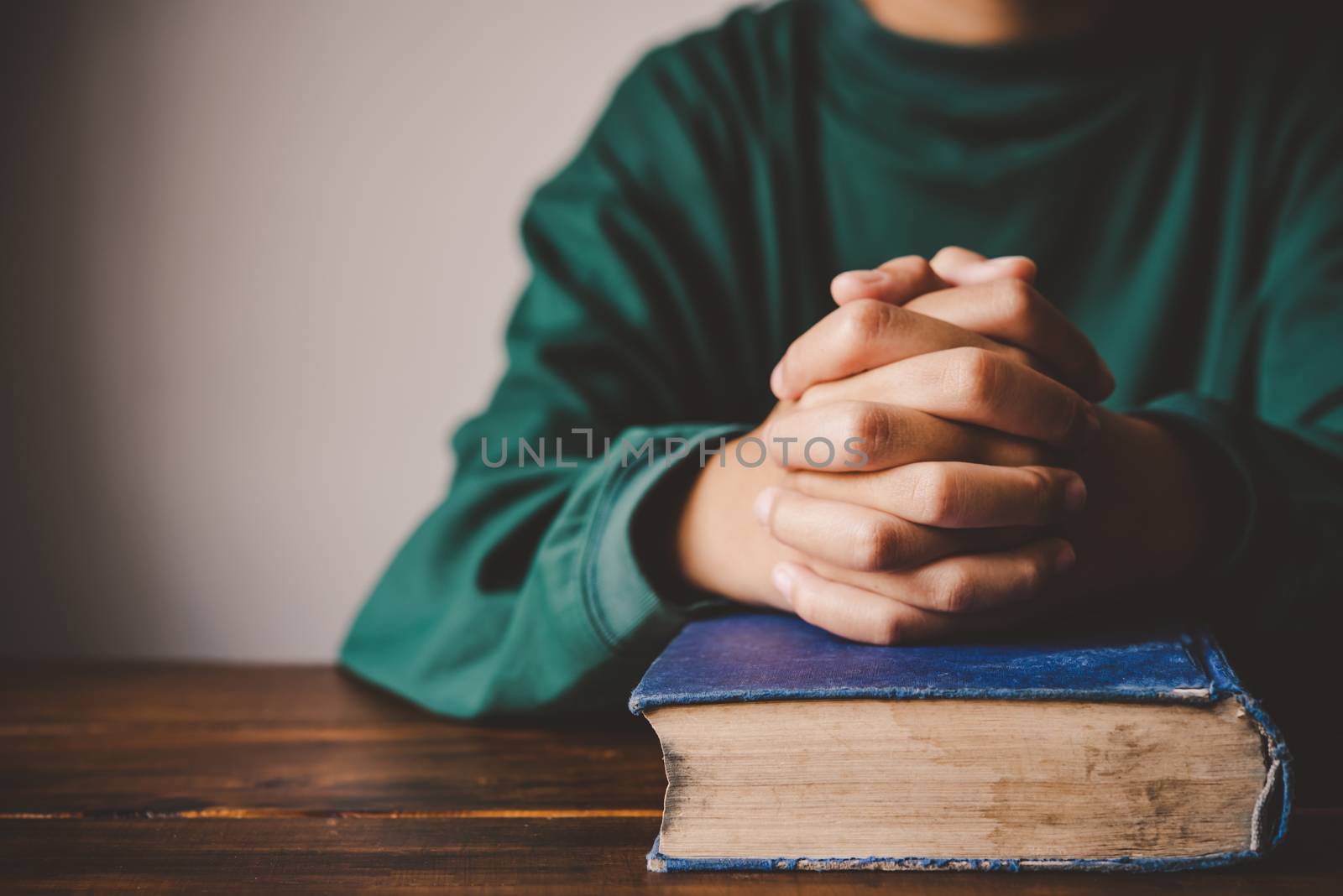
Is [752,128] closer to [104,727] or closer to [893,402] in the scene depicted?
[893,402]

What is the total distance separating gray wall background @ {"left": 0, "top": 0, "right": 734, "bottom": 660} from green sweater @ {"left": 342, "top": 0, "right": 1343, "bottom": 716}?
463mm

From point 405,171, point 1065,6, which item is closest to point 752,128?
point 1065,6

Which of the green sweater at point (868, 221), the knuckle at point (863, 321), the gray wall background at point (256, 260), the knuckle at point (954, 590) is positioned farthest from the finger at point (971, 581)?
the gray wall background at point (256, 260)

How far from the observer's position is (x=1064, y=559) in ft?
1.42

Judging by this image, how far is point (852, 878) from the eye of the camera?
345 millimetres

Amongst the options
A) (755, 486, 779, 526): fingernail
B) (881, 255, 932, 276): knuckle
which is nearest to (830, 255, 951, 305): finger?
(881, 255, 932, 276): knuckle

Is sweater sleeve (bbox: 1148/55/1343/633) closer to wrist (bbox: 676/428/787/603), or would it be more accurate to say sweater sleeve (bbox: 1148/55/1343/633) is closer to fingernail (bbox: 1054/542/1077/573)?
fingernail (bbox: 1054/542/1077/573)

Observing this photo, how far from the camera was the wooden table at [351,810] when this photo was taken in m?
0.35

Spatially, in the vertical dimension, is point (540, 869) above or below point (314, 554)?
above

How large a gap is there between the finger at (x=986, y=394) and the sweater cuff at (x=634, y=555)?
121 millimetres

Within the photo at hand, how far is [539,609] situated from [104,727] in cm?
29

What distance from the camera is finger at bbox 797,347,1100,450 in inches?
16.6

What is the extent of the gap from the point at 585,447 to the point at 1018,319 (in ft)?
1.11

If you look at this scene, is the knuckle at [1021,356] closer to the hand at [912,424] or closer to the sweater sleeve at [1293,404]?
the hand at [912,424]
